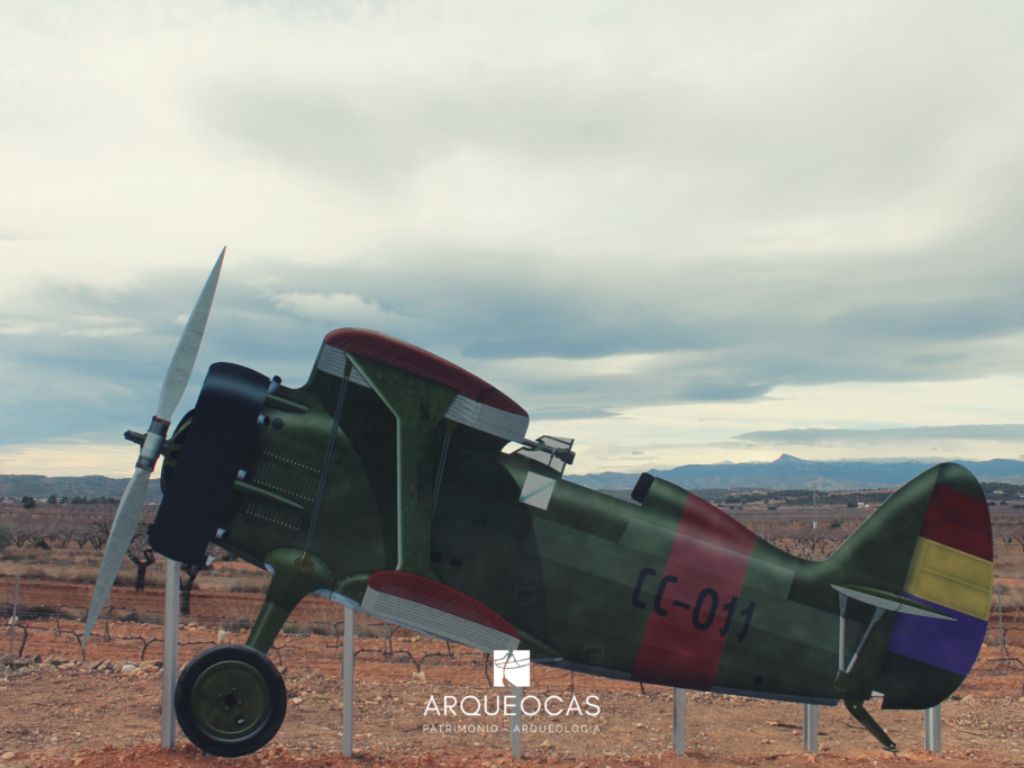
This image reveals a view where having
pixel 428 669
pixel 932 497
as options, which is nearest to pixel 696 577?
pixel 932 497

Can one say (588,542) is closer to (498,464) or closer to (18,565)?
(498,464)

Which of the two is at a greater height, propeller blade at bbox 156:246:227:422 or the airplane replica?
propeller blade at bbox 156:246:227:422

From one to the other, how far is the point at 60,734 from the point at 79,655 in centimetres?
963

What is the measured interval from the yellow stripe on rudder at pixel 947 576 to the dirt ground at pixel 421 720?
2.71m

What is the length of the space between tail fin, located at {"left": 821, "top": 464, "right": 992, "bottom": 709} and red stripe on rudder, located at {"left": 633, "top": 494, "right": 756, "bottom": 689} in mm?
1373

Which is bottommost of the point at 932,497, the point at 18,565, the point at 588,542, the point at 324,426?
the point at 18,565

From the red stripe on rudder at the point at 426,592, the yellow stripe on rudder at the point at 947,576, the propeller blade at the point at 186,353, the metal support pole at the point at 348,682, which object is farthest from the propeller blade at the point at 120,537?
the yellow stripe on rudder at the point at 947,576

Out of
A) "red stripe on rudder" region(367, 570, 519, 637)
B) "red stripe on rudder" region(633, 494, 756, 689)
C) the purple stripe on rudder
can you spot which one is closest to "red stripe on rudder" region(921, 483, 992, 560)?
the purple stripe on rudder

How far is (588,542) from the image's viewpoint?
31.1 feet

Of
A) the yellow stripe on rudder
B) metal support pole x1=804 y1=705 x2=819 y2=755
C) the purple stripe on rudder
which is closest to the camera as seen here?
the purple stripe on rudder

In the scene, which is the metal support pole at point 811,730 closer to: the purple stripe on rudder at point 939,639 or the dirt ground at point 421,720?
the dirt ground at point 421,720

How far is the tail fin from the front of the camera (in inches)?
384

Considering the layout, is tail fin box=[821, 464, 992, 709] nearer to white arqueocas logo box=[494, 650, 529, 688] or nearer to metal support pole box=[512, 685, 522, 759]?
white arqueocas logo box=[494, 650, 529, 688]

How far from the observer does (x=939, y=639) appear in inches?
386
